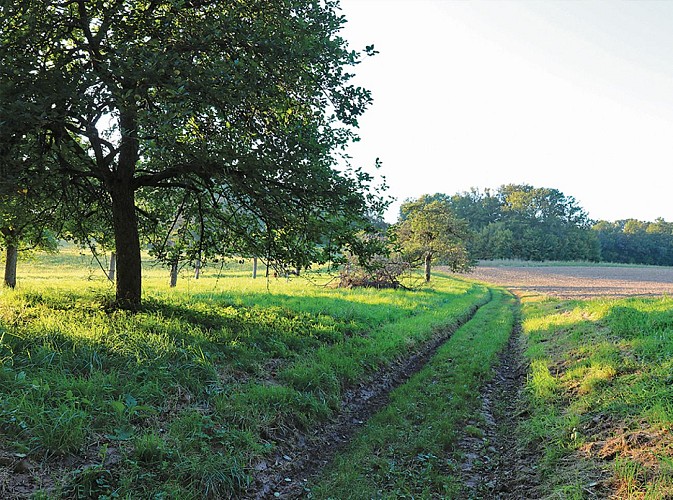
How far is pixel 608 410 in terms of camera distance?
660 cm

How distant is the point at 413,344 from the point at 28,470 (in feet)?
32.6

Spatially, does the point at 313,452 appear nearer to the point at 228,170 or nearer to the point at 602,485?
the point at 602,485

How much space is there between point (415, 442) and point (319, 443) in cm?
151

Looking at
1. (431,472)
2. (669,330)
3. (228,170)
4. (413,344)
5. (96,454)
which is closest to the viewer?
(96,454)

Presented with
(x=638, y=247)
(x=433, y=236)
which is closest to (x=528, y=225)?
(x=638, y=247)

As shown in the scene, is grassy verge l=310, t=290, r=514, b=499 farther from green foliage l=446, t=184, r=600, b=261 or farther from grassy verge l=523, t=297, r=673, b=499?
green foliage l=446, t=184, r=600, b=261

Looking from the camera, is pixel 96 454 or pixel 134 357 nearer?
pixel 96 454

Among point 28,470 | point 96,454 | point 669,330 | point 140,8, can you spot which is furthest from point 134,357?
point 669,330

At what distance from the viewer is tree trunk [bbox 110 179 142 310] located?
998 centimetres

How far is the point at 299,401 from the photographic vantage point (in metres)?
7.23

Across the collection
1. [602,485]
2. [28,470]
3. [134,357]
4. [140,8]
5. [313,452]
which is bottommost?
[313,452]

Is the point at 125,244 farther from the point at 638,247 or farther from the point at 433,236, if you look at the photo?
the point at 638,247

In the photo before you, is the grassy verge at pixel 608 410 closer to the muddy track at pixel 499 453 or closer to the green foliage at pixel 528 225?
the muddy track at pixel 499 453

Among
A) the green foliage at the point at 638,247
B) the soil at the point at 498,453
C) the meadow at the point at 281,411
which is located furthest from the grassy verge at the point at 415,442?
the green foliage at the point at 638,247
